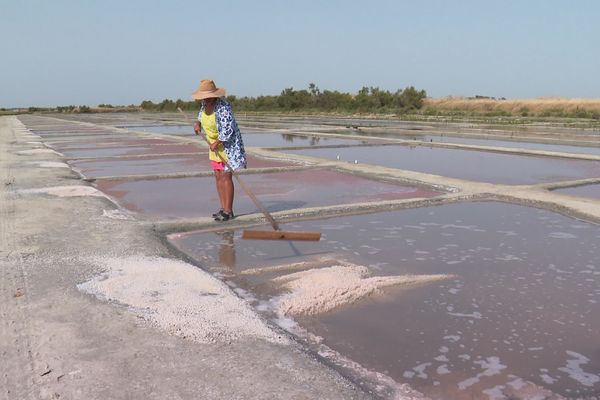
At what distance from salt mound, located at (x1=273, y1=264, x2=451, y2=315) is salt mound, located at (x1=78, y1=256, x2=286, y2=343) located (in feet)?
1.22

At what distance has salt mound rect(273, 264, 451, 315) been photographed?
150 inches

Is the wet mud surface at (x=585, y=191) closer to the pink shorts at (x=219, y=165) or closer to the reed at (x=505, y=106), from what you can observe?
the pink shorts at (x=219, y=165)

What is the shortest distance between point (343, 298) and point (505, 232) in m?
2.66

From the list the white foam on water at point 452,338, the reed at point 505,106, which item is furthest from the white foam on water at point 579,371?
the reed at point 505,106

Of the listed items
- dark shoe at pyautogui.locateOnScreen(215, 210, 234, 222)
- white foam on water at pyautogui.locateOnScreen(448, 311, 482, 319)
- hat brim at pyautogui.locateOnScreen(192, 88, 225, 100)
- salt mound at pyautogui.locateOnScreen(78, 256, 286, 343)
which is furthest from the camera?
dark shoe at pyautogui.locateOnScreen(215, 210, 234, 222)

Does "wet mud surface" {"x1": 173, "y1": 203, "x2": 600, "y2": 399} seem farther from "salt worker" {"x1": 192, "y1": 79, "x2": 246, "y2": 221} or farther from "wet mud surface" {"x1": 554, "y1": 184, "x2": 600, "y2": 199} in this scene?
"wet mud surface" {"x1": 554, "y1": 184, "x2": 600, "y2": 199}

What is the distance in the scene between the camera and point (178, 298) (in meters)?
3.77

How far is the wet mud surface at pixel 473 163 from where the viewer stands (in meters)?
10.4

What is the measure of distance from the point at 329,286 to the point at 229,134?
2613 mm

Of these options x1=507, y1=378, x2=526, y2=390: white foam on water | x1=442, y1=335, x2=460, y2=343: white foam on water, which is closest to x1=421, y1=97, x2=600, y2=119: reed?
x1=442, y1=335, x2=460, y2=343: white foam on water

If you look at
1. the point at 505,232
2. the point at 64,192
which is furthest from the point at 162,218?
the point at 505,232

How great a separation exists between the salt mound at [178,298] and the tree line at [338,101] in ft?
162

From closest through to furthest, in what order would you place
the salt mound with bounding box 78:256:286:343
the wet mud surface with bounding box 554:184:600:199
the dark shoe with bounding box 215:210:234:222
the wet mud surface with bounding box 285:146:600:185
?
1. the salt mound with bounding box 78:256:286:343
2. the dark shoe with bounding box 215:210:234:222
3. the wet mud surface with bounding box 554:184:600:199
4. the wet mud surface with bounding box 285:146:600:185

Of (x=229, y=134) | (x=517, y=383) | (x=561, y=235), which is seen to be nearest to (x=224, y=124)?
(x=229, y=134)
